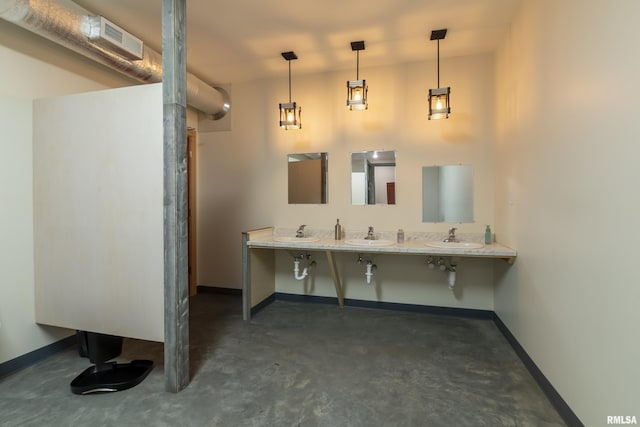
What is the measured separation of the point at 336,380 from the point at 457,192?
2.22m

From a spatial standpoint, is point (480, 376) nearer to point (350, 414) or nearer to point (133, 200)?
point (350, 414)

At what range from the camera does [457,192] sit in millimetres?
3166

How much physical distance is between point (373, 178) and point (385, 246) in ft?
3.03

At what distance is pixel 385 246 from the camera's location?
279 cm

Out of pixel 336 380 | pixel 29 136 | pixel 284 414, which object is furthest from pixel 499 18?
pixel 29 136

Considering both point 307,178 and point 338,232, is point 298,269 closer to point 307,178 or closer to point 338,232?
point 338,232

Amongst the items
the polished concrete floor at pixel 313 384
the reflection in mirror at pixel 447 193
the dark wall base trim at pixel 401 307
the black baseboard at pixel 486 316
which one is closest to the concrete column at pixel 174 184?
the polished concrete floor at pixel 313 384

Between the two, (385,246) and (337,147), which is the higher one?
(337,147)

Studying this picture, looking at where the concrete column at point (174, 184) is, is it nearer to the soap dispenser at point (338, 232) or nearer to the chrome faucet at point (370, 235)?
the soap dispenser at point (338, 232)

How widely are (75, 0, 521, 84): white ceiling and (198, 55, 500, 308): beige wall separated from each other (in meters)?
0.29

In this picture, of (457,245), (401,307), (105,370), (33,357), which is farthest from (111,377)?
(457,245)

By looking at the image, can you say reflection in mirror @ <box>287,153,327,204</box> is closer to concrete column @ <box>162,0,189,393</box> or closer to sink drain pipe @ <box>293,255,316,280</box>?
sink drain pipe @ <box>293,255,316,280</box>
